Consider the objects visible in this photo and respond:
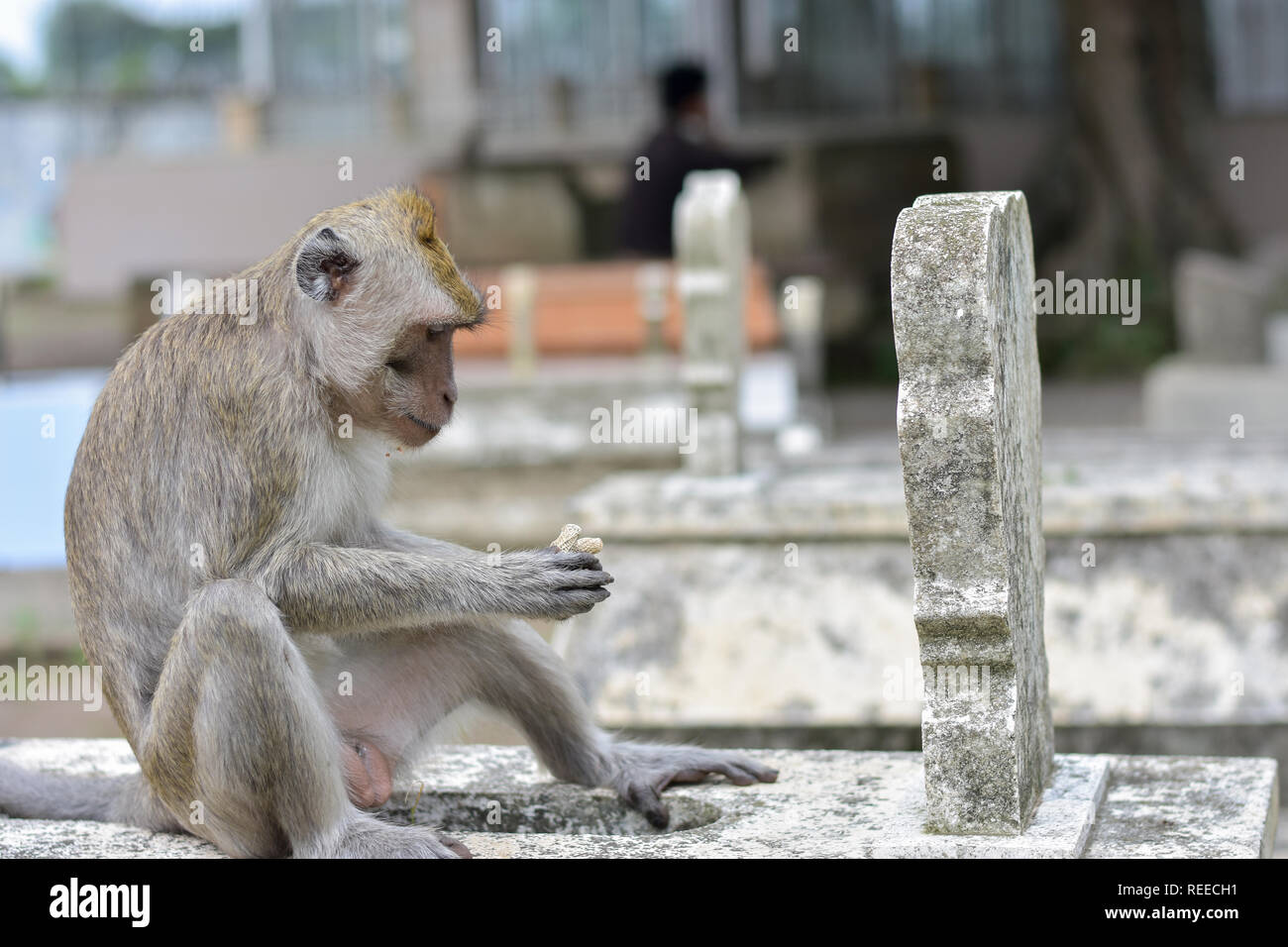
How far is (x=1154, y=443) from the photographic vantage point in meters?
7.37

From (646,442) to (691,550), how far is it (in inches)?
144

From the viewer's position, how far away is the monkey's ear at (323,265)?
341cm

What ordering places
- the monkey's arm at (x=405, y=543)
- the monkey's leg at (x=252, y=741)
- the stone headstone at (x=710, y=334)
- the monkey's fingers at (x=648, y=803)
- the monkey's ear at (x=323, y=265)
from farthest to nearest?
1. the stone headstone at (x=710, y=334)
2. the monkey's fingers at (x=648, y=803)
3. the monkey's arm at (x=405, y=543)
4. the monkey's ear at (x=323, y=265)
5. the monkey's leg at (x=252, y=741)

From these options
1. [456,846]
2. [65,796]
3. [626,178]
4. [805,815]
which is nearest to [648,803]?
[805,815]

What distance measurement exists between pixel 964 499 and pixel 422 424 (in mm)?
1098

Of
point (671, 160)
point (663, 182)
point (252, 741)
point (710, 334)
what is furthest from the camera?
point (663, 182)

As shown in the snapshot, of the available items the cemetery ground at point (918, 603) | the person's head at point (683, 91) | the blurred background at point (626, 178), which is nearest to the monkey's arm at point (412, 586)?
the cemetery ground at point (918, 603)

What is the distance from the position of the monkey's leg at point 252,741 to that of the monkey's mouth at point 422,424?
0.50 m

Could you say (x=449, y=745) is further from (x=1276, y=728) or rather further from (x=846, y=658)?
(x=1276, y=728)

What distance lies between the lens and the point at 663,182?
1139cm

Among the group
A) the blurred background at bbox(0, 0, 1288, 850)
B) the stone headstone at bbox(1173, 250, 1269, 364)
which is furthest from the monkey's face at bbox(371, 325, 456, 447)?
the stone headstone at bbox(1173, 250, 1269, 364)

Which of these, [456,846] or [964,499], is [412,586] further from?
[964,499]

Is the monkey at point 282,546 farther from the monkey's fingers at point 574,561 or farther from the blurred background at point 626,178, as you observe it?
the blurred background at point 626,178

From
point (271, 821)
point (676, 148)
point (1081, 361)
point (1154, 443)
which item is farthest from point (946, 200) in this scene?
point (1081, 361)
